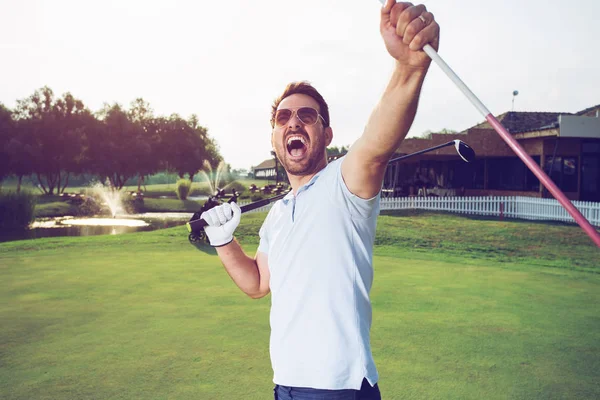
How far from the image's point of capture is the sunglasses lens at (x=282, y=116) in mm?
2542

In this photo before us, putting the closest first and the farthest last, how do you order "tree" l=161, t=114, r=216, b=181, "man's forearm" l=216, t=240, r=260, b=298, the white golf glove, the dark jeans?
1. the dark jeans
2. "man's forearm" l=216, t=240, r=260, b=298
3. the white golf glove
4. "tree" l=161, t=114, r=216, b=181

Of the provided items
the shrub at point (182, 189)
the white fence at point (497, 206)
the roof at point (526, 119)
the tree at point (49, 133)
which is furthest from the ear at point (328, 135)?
the tree at point (49, 133)

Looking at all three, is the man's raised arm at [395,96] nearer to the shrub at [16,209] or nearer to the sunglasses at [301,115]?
the sunglasses at [301,115]

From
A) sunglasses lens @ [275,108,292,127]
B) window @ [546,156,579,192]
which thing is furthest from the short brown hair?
window @ [546,156,579,192]

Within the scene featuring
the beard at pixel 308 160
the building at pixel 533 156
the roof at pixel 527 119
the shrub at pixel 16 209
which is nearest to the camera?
the beard at pixel 308 160

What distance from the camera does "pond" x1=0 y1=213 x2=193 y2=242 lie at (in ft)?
69.6

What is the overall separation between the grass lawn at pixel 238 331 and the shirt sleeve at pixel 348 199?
8.19 ft

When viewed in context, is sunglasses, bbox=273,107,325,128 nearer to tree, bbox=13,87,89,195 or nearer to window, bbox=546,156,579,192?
window, bbox=546,156,579,192

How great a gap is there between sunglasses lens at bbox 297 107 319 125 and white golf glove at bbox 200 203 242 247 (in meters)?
0.77

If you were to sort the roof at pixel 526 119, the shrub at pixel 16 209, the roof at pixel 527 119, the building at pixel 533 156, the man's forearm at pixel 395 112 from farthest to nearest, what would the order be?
the roof at pixel 526 119
the roof at pixel 527 119
the building at pixel 533 156
the shrub at pixel 16 209
the man's forearm at pixel 395 112

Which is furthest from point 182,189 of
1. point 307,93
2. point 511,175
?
point 307,93

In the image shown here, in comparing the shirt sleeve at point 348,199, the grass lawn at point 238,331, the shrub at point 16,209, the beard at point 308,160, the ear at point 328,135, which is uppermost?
the ear at point 328,135

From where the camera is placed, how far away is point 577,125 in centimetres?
2436

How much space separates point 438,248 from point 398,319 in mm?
9139
